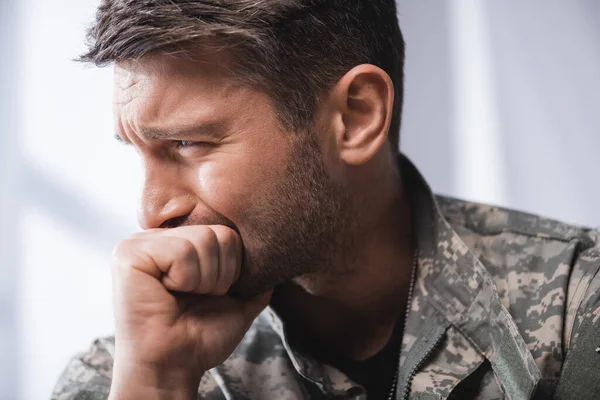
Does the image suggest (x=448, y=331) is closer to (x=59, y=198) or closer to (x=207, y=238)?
(x=207, y=238)

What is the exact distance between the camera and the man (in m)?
1.21

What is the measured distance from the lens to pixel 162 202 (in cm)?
124

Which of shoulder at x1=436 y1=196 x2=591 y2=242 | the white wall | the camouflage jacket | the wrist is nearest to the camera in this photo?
the wrist

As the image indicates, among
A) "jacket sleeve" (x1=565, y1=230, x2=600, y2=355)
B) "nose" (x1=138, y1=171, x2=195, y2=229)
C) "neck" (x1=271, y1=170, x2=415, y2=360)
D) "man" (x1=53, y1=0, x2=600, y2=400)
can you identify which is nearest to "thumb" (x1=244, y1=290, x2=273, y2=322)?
"man" (x1=53, y1=0, x2=600, y2=400)

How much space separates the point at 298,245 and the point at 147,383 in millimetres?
357

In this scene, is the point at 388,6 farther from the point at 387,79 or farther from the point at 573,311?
the point at 573,311

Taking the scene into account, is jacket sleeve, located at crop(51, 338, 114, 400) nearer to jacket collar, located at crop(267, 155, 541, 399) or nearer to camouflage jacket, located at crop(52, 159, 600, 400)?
camouflage jacket, located at crop(52, 159, 600, 400)

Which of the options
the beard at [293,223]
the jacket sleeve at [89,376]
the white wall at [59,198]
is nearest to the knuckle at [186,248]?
the beard at [293,223]

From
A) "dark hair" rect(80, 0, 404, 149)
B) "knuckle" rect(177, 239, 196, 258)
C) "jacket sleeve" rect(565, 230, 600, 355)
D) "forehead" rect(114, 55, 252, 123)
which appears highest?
"dark hair" rect(80, 0, 404, 149)

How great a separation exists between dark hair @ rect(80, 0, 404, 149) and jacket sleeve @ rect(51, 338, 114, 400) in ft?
1.84

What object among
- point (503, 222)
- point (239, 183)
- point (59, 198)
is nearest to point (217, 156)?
point (239, 183)

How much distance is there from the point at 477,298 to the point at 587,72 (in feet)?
3.99

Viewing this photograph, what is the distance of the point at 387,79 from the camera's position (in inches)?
53.5

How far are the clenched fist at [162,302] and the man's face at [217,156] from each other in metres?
0.05
